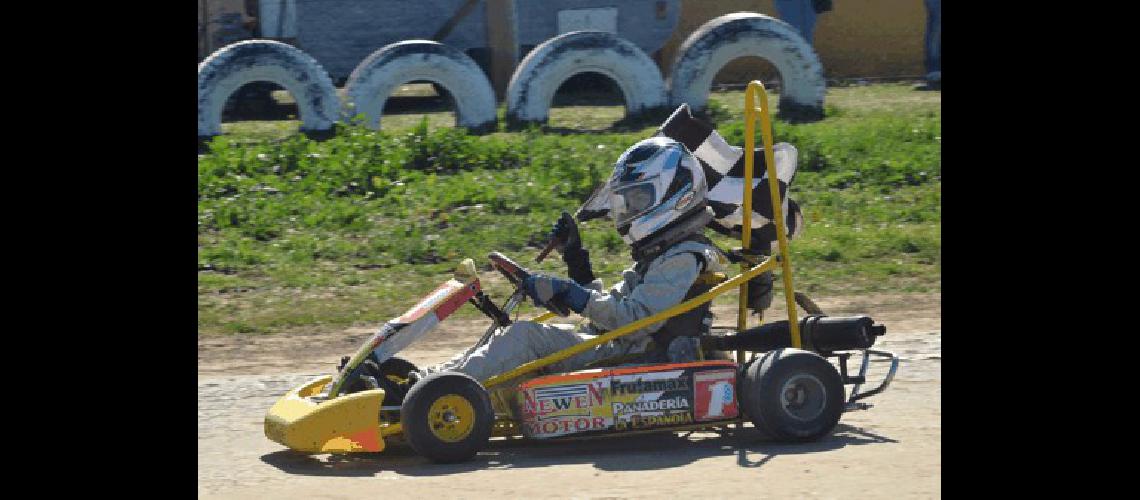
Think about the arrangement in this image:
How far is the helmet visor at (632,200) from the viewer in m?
7.22

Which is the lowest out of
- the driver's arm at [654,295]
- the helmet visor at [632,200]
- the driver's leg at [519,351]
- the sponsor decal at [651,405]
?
the sponsor decal at [651,405]

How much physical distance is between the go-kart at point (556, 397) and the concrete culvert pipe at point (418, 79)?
788 cm

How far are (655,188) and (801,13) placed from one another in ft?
42.2

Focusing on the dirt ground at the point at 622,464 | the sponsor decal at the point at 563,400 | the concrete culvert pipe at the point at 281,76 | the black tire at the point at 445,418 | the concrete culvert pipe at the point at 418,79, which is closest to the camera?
the dirt ground at the point at 622,464

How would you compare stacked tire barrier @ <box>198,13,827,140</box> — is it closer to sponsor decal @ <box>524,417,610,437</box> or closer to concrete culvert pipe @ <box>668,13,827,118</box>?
concrete culvert pipe @ <box>668,13,827,118</box>

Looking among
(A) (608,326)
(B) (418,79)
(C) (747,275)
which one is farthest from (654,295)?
(B) (418,79)

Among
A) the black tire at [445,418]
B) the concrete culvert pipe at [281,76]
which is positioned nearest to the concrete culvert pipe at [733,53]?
the concrete culvert pipe at [281,76]

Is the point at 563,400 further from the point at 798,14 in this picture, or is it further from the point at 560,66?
the point at 798,14

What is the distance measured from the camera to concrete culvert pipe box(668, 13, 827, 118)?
51.5 ft

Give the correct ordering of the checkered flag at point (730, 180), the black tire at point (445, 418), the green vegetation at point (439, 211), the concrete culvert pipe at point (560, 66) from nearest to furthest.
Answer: the black tire at point (445, 418)
the checkered flag at point (730, 180)
the green vegetation at point (439, 211)
the concrete culvert pipe at point (560, 66)

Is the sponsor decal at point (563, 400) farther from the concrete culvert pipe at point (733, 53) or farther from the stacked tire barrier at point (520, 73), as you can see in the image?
the concrete culvert pipe at point (733, 53)

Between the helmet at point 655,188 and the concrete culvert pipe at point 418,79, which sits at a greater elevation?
the concrete culvert pipe at point 418,79

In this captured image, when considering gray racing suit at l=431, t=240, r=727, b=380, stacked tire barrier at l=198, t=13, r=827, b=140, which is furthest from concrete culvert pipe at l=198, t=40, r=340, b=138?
gray racing suit at l=431, t=240, r=727, b=380

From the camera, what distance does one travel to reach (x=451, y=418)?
6.76 metres
